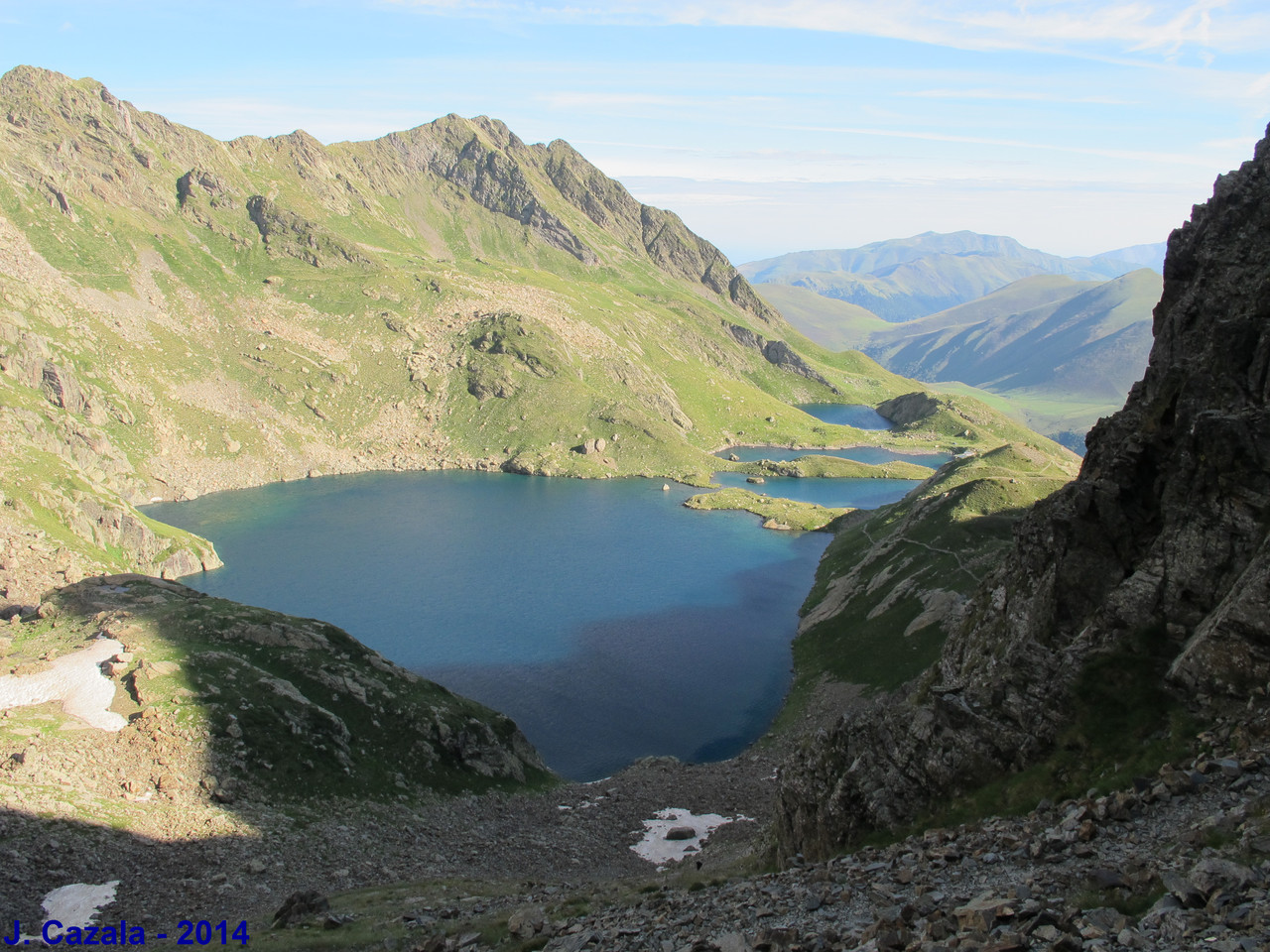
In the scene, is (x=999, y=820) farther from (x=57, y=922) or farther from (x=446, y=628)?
(x=446, y=628)

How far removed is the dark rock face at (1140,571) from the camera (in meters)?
31.4

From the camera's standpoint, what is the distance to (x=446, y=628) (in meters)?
110

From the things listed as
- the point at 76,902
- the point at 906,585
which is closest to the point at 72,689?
the point at 76,902

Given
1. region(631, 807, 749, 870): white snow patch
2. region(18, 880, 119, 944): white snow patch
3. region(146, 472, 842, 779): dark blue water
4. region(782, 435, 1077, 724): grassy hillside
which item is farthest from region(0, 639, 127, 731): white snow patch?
region(782, 435, 1077, 724): grassy hillside

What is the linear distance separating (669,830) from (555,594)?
69131 millimetres

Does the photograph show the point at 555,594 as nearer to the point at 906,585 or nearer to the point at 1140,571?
the point at 906,585

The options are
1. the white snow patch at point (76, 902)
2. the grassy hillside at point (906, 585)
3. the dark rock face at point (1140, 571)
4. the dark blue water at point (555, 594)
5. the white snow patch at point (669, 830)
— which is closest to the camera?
the dark rock face at point (1140, 571)

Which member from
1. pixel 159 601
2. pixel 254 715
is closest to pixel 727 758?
pixel 254 715

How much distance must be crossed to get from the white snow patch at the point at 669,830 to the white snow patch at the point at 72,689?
35176mm

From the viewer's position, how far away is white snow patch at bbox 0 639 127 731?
52219mm

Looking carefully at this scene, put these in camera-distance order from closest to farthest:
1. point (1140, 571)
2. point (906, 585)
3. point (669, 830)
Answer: point (1140, 571), point (669, 830), point (906, 585)

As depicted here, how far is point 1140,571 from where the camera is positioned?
1346 inches

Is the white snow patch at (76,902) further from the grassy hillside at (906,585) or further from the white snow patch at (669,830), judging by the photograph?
the grassy hillside at (906,585)

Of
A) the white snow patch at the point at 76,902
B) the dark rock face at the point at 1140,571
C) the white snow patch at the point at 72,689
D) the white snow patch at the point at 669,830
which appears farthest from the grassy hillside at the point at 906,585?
the white snow patch at the point at 76,902
